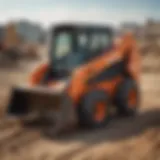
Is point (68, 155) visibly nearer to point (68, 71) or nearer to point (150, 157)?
point (150, 157)

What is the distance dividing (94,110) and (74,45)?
90 cm

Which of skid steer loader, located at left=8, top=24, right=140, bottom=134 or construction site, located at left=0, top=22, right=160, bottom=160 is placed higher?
skid steer loader, located at left=8, top=24, right=140, bottom=134

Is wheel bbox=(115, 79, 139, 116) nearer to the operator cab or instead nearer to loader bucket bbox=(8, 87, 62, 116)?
the operator cab

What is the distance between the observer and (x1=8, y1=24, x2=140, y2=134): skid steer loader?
5.06 metres

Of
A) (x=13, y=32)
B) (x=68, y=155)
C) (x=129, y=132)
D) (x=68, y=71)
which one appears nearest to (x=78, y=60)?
(x=68, y=71)

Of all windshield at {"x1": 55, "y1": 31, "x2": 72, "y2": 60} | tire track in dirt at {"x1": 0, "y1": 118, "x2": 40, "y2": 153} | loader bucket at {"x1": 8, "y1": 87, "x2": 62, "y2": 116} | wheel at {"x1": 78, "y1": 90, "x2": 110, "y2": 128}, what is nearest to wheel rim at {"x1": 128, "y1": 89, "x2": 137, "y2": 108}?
wheel at {"x1": 78, "y1": 90, "x2": 110, "y2": 128}

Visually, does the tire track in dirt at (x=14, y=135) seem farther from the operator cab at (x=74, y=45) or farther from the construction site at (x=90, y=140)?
the operator cab at (x=74, y=45)

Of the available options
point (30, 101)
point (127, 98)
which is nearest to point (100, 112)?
point (127, 98)

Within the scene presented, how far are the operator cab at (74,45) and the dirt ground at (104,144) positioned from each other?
0.88 meters

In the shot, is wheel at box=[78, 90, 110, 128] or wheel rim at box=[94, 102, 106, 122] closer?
wheel at box=[78, 90, 110, 128]

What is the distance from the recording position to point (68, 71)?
5.46m

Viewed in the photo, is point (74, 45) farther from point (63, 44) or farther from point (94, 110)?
point (94, 110)

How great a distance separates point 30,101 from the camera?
5379 millimetres

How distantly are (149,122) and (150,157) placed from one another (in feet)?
5.33
